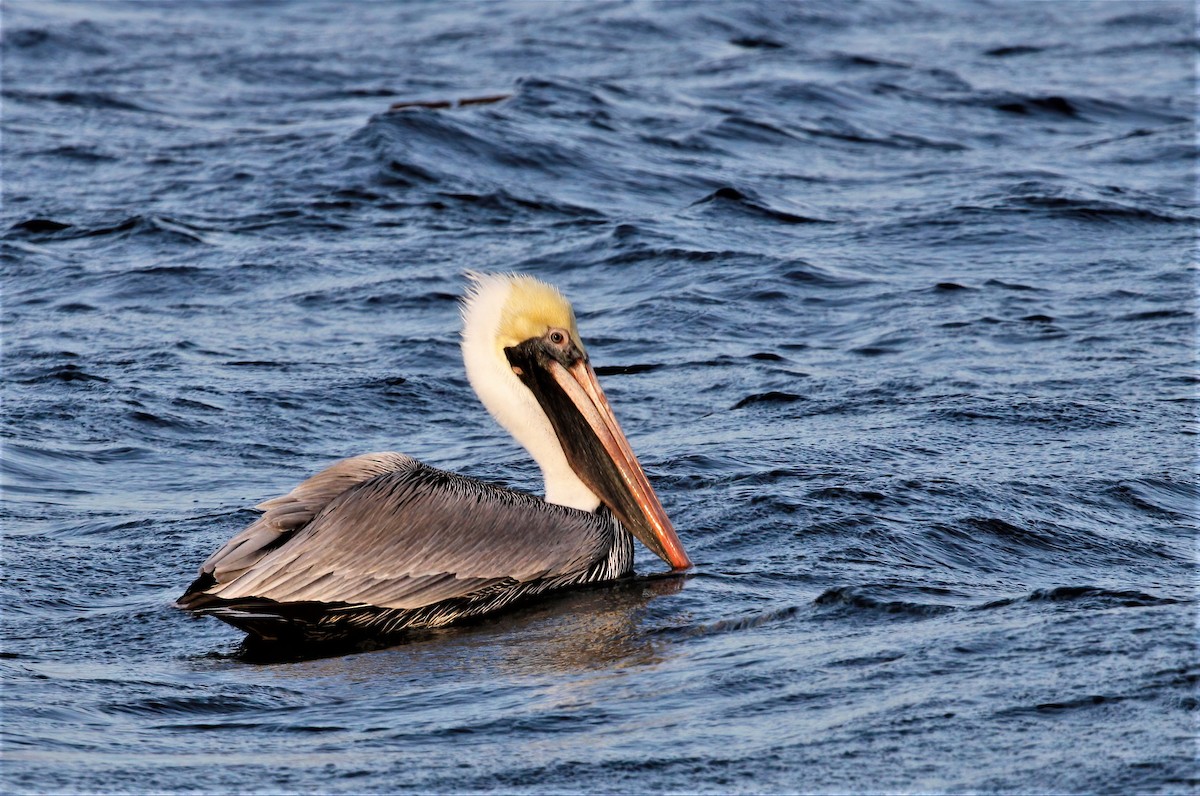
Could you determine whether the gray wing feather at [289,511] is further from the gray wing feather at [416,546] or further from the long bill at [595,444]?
the long bill at [595,444]

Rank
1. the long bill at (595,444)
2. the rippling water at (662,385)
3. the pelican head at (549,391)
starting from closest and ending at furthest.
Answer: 1. the rippling water at (662,385)
2. the long bill at (595,444)
3. the pelican head at (549,391)

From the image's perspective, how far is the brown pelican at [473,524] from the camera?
4859 millimetres

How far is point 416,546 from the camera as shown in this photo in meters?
5.05

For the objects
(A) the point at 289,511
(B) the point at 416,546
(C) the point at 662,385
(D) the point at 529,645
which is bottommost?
(C) the point at 662,385

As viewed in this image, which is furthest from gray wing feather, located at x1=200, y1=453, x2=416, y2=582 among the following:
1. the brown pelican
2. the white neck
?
the white neck

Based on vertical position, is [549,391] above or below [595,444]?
above

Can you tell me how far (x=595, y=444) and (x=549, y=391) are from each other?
0.85ft

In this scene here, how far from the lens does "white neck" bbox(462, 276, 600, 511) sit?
565 cm

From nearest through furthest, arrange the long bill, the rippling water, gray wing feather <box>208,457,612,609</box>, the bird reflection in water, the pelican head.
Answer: the rippling water → the bird reflection in water → gray wing feather <box>208,457,612,609</box> → the long bill → the pelican head

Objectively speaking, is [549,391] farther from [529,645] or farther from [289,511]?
[529,645]

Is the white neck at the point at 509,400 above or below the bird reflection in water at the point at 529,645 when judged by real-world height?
above

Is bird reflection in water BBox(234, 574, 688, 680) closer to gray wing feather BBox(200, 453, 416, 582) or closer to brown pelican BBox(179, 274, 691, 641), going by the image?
brown pelican BBox(179, 274, 691, 641)

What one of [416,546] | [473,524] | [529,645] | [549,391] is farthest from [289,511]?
[549,391]

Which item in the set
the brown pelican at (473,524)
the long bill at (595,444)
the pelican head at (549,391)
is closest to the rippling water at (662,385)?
the brown pelican at (473,524)
